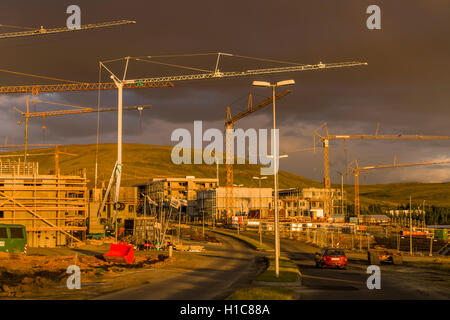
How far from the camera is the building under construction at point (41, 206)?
62.0 metres

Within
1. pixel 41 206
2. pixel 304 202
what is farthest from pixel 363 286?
pixel 304 202

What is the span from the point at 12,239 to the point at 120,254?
9.68 metres

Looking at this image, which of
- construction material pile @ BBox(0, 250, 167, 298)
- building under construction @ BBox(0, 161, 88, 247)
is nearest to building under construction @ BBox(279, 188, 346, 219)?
building under construction @ BBox(0, 161, 88, 247)

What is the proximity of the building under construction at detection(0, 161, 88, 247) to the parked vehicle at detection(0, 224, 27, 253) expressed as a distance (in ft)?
57.7

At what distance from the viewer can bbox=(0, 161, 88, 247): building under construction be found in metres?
62.0

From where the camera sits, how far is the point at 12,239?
4394cm

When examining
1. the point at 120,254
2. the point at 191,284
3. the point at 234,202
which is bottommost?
the point at 191,284

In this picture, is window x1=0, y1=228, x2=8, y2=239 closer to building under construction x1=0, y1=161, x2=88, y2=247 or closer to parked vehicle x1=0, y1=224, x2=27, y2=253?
parked vehicle x1=0, y1=224, x2=27, y2=253

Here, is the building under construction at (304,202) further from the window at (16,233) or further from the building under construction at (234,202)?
the window at (16,233)

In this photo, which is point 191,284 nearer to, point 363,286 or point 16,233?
point 363,286
